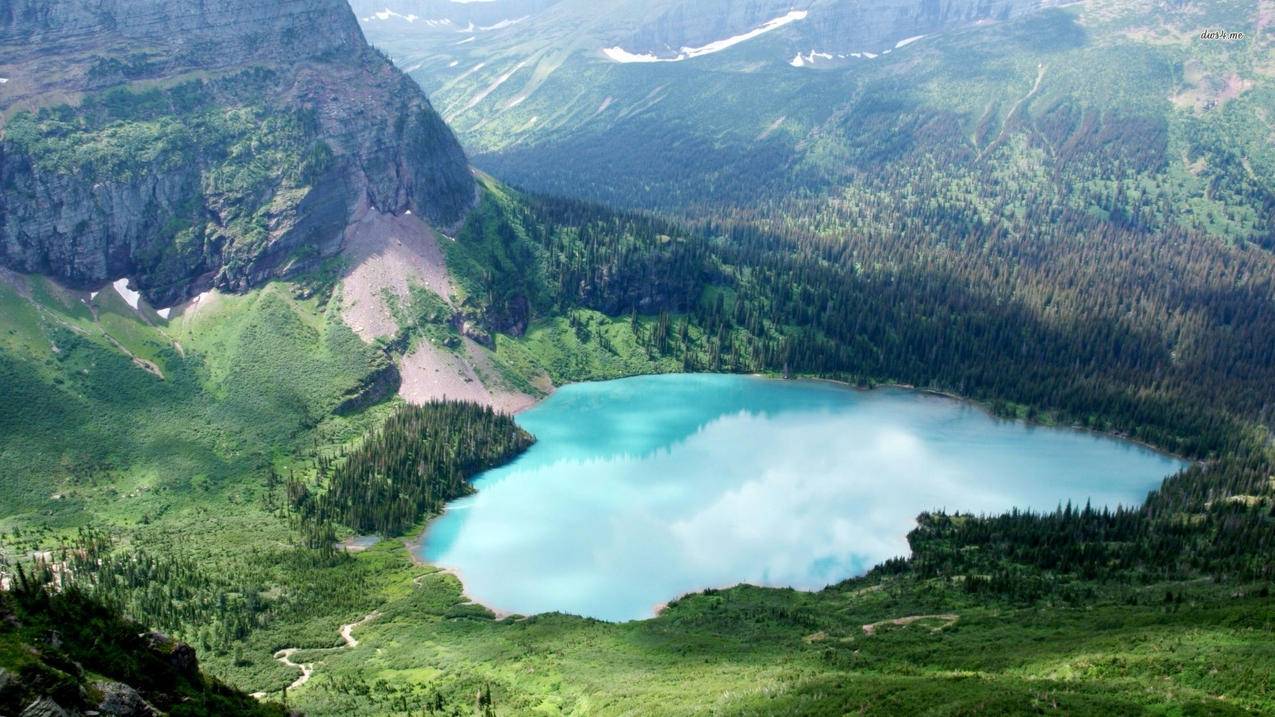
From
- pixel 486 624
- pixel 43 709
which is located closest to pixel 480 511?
pixel 486 624

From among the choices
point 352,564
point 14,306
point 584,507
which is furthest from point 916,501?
point 14,306

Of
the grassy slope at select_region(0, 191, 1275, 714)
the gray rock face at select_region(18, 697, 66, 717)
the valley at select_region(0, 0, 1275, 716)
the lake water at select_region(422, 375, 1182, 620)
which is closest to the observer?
the gray rock face at select_region(18, 697, 66, 717)

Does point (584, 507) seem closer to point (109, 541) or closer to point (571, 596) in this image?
point (571, 596)

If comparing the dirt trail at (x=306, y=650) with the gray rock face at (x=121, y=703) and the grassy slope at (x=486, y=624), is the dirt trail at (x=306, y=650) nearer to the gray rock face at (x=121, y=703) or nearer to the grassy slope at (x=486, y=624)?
the grassy slope at (x=486, y=624)

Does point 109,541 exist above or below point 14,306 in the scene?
below

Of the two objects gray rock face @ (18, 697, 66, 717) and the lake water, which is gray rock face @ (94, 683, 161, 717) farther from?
the lake water

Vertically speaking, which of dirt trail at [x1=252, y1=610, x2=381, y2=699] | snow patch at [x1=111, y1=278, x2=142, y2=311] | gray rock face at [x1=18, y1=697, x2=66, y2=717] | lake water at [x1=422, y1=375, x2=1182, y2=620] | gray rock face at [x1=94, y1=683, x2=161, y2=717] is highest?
gray rock face at [x1=18, y1=697, x2=66, y2=717]

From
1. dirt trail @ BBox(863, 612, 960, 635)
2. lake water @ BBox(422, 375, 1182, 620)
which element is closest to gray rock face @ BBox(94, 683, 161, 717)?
dirt trail @ BBox(863, 612, 960, 635)

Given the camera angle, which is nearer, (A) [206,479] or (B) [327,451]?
(A) [206,479]

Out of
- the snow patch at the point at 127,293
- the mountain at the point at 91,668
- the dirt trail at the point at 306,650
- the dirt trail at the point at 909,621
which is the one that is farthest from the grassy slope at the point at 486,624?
the mountain at the point at 91,668
